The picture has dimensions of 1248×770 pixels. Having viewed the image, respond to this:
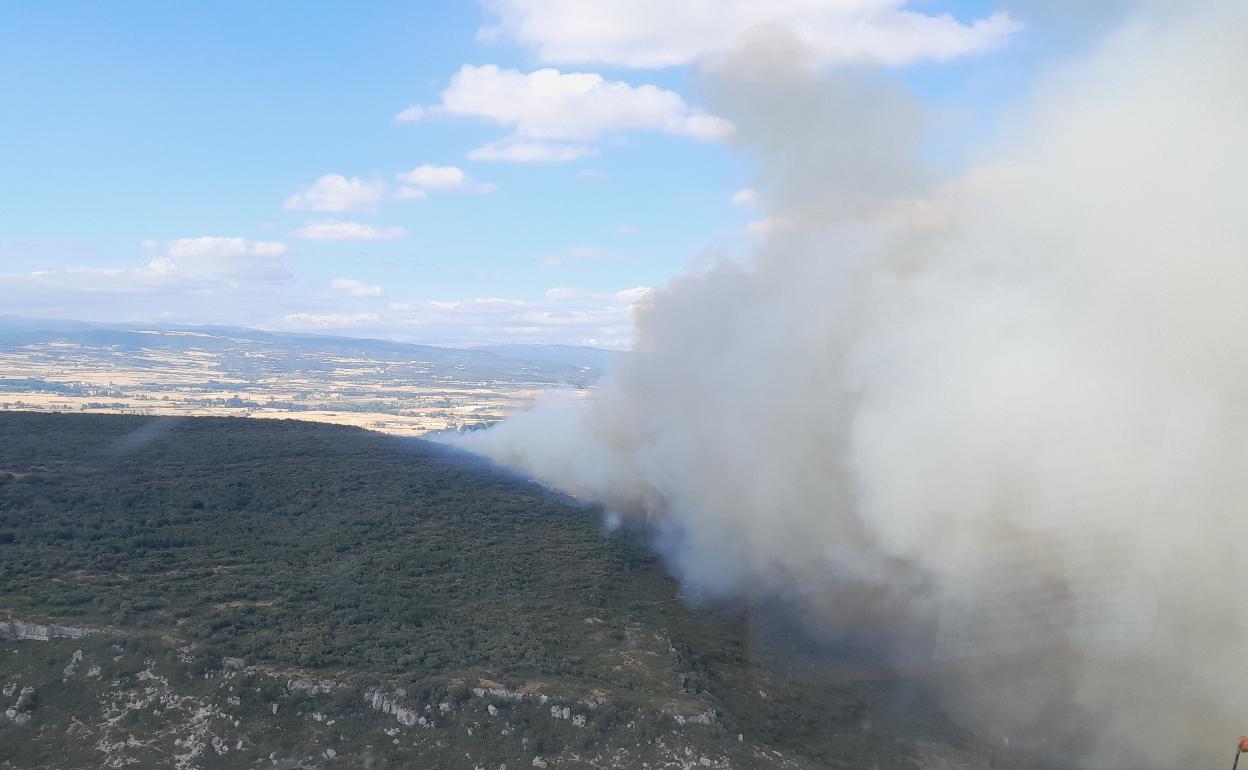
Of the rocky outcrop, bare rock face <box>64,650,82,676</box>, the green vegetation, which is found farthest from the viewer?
the green vegetation

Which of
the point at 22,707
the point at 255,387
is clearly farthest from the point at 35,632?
the point at 255,387

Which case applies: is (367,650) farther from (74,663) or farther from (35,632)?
(35,632)

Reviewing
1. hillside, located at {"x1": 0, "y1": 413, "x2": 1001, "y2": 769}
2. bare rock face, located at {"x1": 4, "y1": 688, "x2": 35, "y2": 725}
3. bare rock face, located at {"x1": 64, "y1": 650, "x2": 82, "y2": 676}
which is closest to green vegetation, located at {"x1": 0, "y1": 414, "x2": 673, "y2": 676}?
hillside, located at {"x1": 0, "y1": 413, "x2": 1001, "y2": 769}

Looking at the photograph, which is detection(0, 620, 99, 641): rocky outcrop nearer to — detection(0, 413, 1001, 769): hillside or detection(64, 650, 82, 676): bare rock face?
detection(0, 413, 1001, 769): hillside

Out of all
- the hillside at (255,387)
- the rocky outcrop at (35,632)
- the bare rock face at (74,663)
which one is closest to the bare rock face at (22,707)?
the bare rock face at (74,663)

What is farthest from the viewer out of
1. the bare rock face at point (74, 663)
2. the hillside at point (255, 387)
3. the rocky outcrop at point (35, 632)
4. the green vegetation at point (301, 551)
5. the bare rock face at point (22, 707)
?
the hillside at point (255, 387)

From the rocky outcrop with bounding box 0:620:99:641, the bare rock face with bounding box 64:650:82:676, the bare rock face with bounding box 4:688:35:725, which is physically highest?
the rocky outcrop with bounding box 0:620:99:641

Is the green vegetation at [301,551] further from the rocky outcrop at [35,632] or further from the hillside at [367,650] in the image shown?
the rocky outcrop at [35,632]

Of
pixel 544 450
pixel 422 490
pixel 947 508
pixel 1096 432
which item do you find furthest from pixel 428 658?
pixel 544 450

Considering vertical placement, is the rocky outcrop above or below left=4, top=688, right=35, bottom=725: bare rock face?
above
